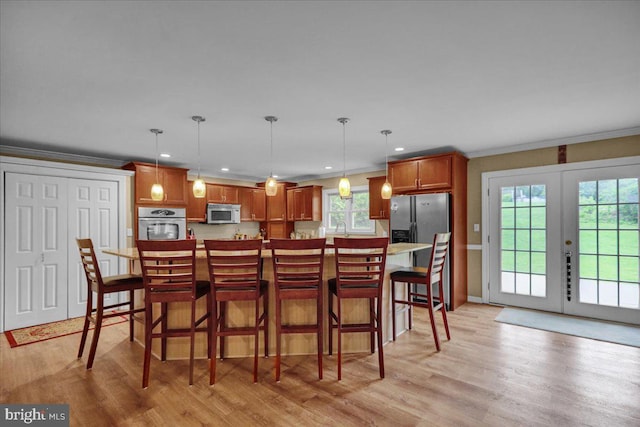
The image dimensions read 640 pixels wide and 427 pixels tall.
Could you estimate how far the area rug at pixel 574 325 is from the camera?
3389 mm

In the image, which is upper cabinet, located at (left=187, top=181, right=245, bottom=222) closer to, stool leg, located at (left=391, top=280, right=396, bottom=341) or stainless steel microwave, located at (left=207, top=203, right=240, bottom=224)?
stainless steel microwave, located at (left=207, top=203, right=240, bottom=224)

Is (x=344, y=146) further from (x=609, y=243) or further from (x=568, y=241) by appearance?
(x=609, y=243)

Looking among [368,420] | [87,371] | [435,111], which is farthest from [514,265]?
[87,371]

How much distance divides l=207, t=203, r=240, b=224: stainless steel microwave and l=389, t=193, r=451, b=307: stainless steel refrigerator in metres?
3.22

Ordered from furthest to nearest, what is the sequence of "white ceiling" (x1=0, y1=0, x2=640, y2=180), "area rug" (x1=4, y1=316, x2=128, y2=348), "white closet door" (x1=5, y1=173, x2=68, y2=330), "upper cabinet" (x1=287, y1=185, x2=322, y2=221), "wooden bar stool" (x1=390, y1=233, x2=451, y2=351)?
"upper cabinet" (x1=287, y1=185, x2=322, y2=221), "white closet door" (x1=5, y1=173, x2=68, y2=330), "area rug" (x1=4, y1=316, x2=128, y2=348), "wooden bar stool" (x1=390, y1=233, x2=451, y2=351), "white ceiling" (x1=0, y1=0, x2=640, y2=180)

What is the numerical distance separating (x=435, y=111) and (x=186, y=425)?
3243mm

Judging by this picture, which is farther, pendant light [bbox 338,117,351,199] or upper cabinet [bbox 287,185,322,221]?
upper cabinet [bbox 287,185,322,221]

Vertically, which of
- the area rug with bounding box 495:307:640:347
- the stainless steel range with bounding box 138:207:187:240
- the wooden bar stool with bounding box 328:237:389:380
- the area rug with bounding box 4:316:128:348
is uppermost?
the stainless steel range with bounding box 138:207:187:240

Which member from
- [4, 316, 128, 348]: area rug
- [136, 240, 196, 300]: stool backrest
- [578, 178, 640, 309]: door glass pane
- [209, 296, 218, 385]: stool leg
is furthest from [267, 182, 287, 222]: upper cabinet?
[578, 178, 640, 309]: door glass pane

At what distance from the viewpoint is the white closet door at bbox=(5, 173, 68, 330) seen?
396 cm

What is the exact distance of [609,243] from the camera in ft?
12.8

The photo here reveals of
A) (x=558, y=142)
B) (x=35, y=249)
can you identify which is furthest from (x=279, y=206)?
(x=558, y=142)

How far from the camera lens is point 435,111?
312 centimetres

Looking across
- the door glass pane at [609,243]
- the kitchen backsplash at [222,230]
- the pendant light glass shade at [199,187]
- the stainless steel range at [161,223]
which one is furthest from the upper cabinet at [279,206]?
the door glass pane at [609,243]
